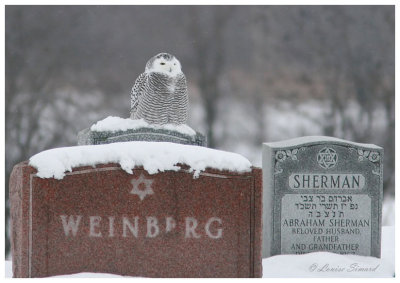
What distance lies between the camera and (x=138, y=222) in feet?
17.0

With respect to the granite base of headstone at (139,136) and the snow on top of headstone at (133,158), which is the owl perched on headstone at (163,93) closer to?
the granite base of headstone at (139,136)

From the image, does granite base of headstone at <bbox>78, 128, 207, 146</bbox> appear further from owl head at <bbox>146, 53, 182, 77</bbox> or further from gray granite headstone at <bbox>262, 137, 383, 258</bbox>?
gray granite headstone at <bbox>262, 137, 383, 258</bbox>

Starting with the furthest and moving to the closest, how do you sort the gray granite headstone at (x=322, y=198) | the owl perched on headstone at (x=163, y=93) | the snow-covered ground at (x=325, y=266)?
the gray granite headstone at (x=322, y=198), the owl perched on headstone at (x=163, y=93), the snow-covered ground at (x=325, y=266)

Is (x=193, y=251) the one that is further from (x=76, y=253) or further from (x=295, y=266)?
(x=295, y=266)

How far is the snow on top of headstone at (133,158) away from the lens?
5.12 metres

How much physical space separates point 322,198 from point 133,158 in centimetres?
308

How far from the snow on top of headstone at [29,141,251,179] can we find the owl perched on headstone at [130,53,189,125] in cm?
232

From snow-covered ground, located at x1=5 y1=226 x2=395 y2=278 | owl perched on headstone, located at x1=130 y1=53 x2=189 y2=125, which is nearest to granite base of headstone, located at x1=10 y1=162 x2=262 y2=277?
snow-covered ground, located at x1=5 y1=226 x2=395 y2=278

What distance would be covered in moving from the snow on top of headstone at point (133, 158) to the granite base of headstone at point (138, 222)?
0.14ft

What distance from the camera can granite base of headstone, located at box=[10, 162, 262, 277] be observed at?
511 centimetres

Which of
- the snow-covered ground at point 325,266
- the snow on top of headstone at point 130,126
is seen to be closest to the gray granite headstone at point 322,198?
the snow-covered ground at point 325,266

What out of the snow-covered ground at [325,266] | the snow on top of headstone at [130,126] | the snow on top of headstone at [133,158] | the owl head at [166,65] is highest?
the owl head at [166,65]

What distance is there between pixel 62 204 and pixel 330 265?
9.35ft

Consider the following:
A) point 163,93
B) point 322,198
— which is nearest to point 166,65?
point 163,93
